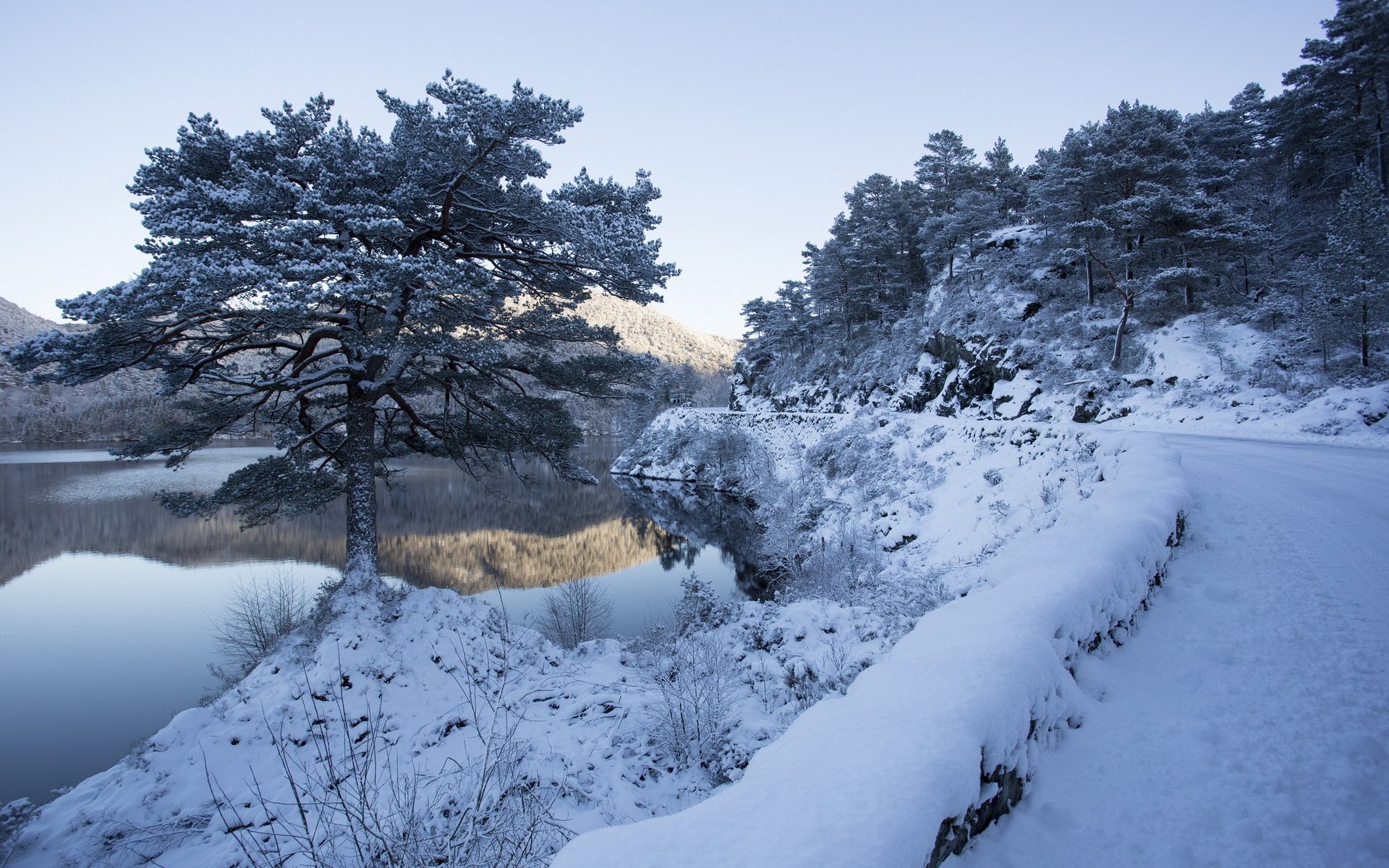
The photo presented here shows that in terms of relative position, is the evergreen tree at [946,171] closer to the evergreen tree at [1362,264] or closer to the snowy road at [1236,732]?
the evergreen tree at [1362,264]

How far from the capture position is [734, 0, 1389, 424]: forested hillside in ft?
55.8

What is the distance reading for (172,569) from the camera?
21188mm

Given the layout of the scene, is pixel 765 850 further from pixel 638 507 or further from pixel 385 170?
pixel 638 507

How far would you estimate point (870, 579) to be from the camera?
488 inches

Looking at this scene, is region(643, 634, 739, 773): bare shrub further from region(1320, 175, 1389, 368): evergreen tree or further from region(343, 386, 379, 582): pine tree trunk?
region(1320, 175, 1389, 368): evergreen tree

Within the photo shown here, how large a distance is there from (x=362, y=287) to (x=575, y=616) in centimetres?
1034

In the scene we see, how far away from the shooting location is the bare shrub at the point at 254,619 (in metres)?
13.8

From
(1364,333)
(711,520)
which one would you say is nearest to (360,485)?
(711,520)

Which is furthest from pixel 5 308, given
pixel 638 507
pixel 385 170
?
pixel 385 170

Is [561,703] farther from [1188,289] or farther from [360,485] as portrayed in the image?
[1188,289]

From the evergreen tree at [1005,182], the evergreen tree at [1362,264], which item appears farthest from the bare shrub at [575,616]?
the evergreen tree at [1005,182]

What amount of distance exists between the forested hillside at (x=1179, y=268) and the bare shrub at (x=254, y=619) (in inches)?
1074

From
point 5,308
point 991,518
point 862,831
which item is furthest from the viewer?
point 5,308

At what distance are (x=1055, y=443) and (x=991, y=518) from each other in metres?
2.98
